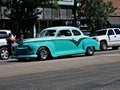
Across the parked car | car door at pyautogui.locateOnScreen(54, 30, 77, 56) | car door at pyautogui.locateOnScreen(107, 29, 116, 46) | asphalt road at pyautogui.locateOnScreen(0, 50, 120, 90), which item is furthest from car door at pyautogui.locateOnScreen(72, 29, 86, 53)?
car door at pyautogui.locateOnScreen(107, 29, 116, 46)

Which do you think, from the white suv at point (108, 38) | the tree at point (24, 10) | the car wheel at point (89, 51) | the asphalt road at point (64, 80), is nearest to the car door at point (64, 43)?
the car wheel at point (89, 51)

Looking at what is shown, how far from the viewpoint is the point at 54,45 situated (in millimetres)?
22312

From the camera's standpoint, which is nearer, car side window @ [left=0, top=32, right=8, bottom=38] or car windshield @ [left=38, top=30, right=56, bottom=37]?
car windshield @ [left=38, top=30, right=56, bottom=37]

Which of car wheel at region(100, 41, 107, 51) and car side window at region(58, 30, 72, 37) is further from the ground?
car side window at region(58, 30, 72, 37)

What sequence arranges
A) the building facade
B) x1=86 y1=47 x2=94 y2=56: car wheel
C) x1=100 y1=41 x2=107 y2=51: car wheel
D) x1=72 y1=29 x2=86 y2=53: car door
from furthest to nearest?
the building facade
x1=100 y1=41 x2=107 y2=51: car wheel
x1=86 y1=47 x2=94 y2=56: car wheel
x1=72 y1=29 x2=86 y2=53: car door

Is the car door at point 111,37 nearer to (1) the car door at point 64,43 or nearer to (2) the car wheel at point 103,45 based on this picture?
(2) the car wheel at point 103,45

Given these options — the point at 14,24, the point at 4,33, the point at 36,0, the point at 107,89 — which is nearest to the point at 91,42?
the point at 4,33

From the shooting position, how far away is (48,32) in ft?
76.7

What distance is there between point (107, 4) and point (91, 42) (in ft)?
50.2

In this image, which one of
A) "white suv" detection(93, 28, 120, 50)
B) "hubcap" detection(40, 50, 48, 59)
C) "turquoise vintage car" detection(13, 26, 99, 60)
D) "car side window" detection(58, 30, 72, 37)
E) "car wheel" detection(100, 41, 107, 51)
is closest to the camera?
"turquoise vintage car" detection(13, 26, 99, 60)

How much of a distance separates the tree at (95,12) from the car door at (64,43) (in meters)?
15.4

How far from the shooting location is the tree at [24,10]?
105 feet

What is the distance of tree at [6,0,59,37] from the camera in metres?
31.9

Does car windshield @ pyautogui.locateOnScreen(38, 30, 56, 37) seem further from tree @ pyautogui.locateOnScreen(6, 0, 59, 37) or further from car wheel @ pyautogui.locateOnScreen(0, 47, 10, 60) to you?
tree @ pyautogui.locateOnScreen(6, 0, 59, 37)
